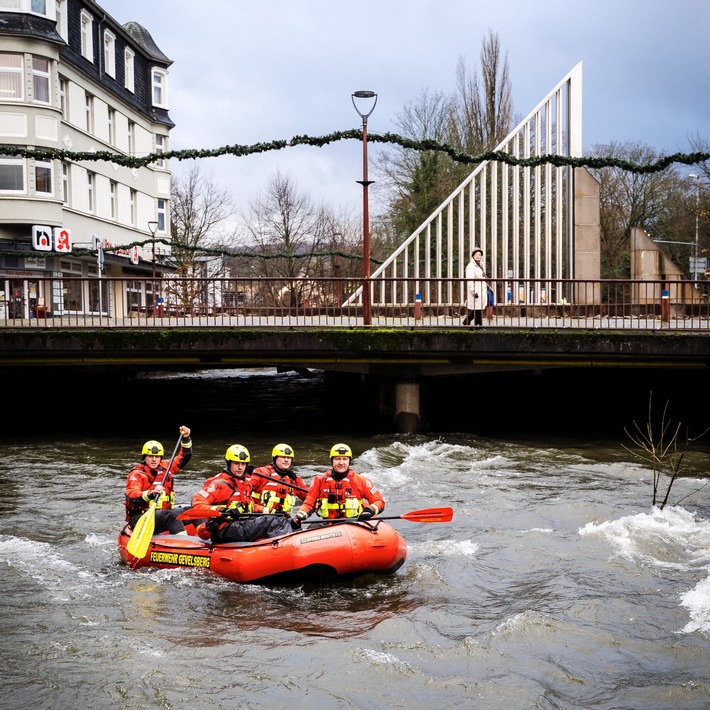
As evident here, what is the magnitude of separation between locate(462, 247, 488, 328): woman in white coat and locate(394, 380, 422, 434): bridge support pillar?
2.01m

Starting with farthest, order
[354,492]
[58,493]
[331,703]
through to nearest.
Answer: [58,493]
[354,492]
[331,703]

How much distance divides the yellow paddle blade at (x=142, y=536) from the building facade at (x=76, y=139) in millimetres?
11642

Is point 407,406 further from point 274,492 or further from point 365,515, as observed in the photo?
point 365,515

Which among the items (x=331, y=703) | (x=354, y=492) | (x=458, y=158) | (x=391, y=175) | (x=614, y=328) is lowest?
(x=331, y=703)

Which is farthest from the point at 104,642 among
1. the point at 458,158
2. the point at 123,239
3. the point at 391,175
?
the point at 123,239

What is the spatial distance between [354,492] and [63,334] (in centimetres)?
1017

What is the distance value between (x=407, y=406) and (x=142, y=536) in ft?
34.9

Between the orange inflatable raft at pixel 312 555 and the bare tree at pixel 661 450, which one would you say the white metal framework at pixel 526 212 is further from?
the orange inflatable raft at pixel 312 555

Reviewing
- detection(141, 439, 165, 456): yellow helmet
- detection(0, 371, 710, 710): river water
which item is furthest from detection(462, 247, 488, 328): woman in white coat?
detection(141, 439, 165, 456): yellow helmet

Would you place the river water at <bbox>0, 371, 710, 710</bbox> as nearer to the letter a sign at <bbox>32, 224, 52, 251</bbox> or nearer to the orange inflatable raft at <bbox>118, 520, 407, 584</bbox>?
the orange inflatable raft at <bbox>118, 520, 407, 584</bbox>

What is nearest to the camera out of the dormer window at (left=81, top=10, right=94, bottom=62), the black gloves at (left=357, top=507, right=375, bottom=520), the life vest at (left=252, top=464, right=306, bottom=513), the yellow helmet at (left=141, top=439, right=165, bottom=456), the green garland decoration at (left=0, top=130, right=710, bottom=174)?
the black gloves at (left=357, top=507, right=375, bottom=520)

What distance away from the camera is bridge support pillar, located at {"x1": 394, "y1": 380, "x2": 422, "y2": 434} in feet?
68.5

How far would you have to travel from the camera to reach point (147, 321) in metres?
19.9

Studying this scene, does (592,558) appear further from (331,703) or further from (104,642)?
(104,642)
